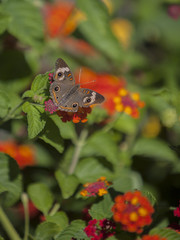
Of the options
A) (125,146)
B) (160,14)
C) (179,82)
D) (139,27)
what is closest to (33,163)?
(125,146)

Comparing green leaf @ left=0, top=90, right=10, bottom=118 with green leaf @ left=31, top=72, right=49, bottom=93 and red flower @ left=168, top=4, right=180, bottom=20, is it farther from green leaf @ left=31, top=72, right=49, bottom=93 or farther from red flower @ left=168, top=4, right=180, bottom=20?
red flower @ left=168, top=4, right=180, bottom=20

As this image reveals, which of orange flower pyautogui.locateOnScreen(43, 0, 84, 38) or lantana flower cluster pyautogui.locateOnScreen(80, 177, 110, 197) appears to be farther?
orange flower pyautogui.locateOnScreen(43, 0, 84, 38)

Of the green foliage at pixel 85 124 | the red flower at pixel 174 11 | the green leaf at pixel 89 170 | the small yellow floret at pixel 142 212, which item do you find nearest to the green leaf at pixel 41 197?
the green foliage at pixel 85 124

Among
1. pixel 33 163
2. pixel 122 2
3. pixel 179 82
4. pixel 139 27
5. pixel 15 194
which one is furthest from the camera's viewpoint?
pixel 122 2

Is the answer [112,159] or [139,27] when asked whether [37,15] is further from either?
[139,27]

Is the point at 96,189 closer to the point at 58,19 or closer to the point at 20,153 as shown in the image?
the point at 20,153

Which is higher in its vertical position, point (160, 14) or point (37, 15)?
point (160, 14)

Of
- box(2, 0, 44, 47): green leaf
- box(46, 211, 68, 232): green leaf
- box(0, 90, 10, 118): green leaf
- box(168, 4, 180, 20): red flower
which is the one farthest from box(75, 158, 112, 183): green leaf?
box(168, 4, 180, 20): red flower

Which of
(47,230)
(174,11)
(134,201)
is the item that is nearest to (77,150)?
(47,230)
